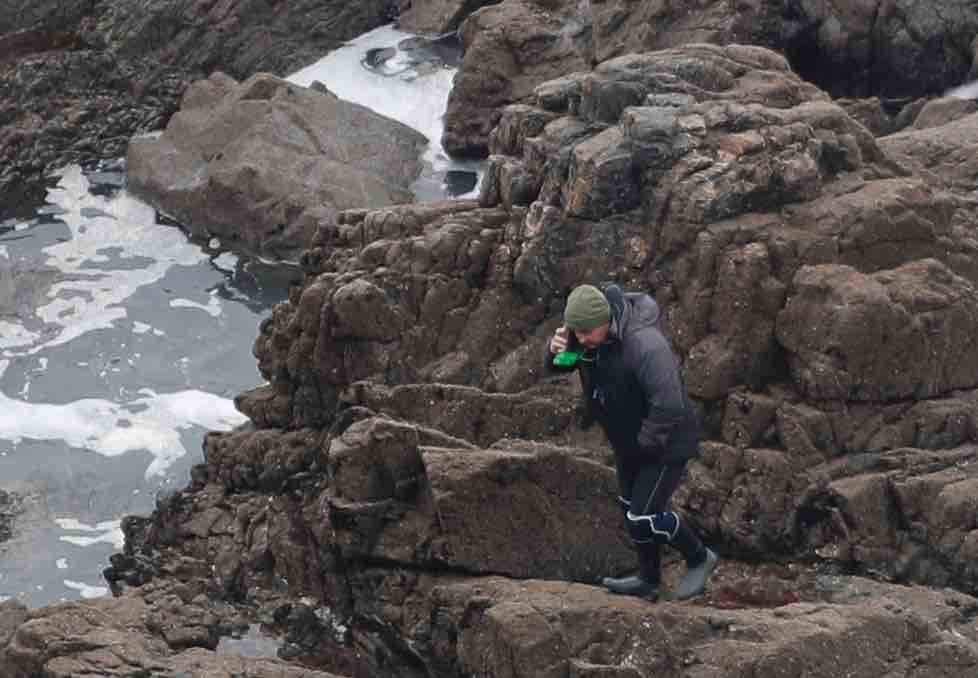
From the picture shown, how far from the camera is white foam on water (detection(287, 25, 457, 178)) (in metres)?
33.0

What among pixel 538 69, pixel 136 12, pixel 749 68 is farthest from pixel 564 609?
pixel 136 12

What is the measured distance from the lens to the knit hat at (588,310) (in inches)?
572

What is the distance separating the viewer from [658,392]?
1457cm

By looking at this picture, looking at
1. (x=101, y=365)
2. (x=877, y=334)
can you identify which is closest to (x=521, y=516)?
(x=877, y=334)

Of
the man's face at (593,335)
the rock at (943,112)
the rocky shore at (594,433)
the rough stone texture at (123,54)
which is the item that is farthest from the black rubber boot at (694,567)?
the rough stone texture at (123,54)

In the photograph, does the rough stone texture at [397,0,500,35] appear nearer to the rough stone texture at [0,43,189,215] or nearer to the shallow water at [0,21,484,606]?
the shallow water at [0,21,484,606]

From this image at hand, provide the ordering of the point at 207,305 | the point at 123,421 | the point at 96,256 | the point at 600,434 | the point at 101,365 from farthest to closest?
the point at 96,256 < the point at 207,305 < the point at 101,365 < the point at 123,421 < the point at 600,434

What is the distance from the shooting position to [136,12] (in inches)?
1384

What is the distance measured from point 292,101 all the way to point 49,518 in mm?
10619

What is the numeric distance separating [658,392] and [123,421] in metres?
12.4

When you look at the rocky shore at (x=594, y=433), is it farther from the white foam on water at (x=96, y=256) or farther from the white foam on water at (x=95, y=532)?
the white foam on water at (x=96, y=256)

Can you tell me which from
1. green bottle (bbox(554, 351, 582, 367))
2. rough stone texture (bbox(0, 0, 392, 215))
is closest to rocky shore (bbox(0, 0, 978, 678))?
green bottle (bbox(554, 351, 582, 367))

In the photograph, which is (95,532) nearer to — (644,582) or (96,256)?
(96,256)

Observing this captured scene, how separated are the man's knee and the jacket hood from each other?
A: 1.61 metres
